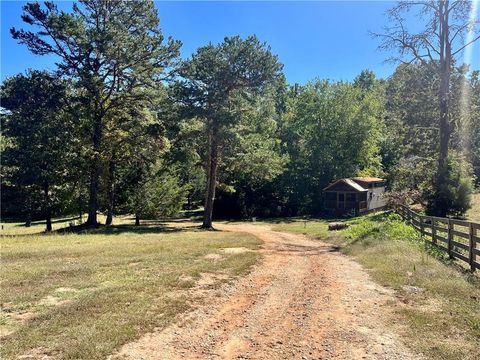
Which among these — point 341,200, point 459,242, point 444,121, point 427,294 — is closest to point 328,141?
point 341,200

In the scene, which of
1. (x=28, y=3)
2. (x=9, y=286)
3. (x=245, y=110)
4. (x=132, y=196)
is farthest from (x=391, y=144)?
(x=9, y=286)

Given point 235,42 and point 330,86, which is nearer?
point 235,42

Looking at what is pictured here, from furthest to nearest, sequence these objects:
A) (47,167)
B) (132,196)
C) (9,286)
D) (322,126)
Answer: (322,126), (132,196), (47,167), (9,286)

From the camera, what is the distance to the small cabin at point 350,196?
4081 centimetres

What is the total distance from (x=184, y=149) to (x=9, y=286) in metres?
20.6

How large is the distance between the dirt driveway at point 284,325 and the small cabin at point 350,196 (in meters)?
31.6

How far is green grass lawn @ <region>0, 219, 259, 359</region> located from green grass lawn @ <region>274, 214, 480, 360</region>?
3.94m

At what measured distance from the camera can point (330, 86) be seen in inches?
1982

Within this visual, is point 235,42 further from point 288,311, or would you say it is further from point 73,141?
point 288,311

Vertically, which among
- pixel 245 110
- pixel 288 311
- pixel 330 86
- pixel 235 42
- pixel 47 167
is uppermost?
pixel 330 86

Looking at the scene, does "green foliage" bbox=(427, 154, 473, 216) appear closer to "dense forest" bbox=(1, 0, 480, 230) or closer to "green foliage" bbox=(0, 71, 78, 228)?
"dense forest" bbox=(1, 0, 480, 230)

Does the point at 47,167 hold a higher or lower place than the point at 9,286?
higher

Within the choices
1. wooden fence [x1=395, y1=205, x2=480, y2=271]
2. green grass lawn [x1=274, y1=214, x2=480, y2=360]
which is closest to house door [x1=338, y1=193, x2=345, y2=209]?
wooden fence [x1=395, y1=205, x2=480, y2=271]

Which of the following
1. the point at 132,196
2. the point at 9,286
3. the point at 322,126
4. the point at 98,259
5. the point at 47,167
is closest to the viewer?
the point at 9,286
